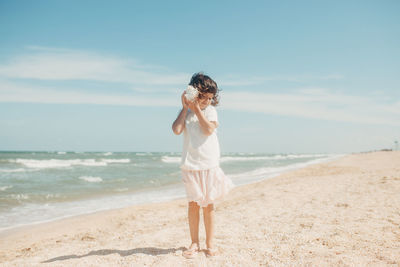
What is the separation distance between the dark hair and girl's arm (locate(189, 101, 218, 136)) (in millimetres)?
184

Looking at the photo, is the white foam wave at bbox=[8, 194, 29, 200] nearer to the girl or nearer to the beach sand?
the beach sand

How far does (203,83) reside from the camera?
339cm

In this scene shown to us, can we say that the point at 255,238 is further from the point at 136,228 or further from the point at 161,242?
the point at 136,228

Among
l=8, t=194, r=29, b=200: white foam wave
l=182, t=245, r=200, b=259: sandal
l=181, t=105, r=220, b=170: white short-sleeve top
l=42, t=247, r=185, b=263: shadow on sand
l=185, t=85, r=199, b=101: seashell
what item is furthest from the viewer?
l=8, t=194, r=29, b=200: white foam wave

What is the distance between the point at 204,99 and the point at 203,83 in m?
0.18

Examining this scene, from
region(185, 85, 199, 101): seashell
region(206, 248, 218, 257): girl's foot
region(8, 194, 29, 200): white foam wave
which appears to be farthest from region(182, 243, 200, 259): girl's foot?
region(8, 194, 29, 200): white foam wave

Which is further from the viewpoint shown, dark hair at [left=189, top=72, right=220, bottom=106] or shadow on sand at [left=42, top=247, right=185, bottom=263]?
shadow on sand at [left=42, top=247, right=185, bottom=263]

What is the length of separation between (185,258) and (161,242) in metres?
0.85

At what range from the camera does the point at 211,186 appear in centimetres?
338

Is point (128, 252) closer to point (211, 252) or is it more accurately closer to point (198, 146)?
point (211, 252)

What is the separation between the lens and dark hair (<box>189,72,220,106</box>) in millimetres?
3389

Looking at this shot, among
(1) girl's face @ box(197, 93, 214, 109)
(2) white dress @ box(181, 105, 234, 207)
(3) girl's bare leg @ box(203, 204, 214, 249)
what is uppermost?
(1) girl's face @ box(197, 93, 214, 109)

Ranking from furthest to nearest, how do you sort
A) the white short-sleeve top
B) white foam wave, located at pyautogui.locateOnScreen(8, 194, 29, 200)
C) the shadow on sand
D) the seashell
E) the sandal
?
white foam wave, located at pyautogui.locateOnScreen(8, 194, 29, 200)
the shadow on sand
the sandal
the white short-sleeve top
the seashell

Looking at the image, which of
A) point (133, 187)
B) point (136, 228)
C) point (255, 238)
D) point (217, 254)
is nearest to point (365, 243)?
point (255, 238)
